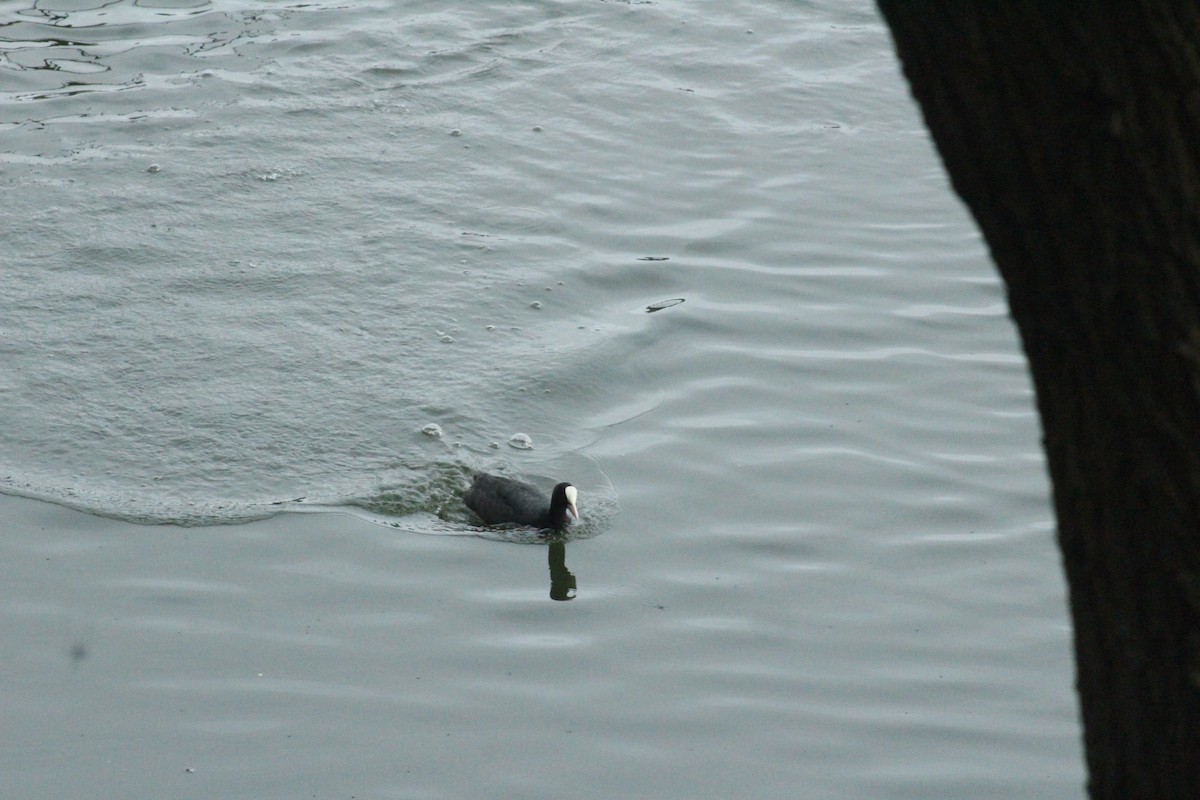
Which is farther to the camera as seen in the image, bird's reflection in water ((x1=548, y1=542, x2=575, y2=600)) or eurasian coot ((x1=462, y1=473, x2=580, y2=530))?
eurasian coot ((x1=462, y1=473, x2=580, y2=530))

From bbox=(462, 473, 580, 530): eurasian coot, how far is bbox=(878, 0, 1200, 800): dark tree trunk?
634cm

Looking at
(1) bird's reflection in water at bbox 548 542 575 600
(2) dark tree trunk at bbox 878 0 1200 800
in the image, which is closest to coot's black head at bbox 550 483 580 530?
(1) bird's reflection in water at bbox 548 542 575 600

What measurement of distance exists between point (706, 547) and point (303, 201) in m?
5.94

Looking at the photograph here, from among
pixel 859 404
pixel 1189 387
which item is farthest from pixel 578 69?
pixel 1189 387

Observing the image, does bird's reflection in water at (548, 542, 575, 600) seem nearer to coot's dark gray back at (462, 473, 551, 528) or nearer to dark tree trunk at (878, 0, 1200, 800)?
coot's dark gray back at (462, 473, 551, 528)

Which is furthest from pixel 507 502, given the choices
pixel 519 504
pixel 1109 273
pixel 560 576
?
pixel 1109 273

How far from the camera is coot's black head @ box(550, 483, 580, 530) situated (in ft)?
28.8

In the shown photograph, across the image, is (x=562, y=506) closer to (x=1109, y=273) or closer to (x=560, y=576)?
(x=560, y=576)

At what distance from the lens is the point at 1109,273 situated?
2.35 metres

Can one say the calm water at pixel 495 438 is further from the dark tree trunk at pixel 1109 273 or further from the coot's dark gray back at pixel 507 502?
the dark tree trunk at pixel 1109 273

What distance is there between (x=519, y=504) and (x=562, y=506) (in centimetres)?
27

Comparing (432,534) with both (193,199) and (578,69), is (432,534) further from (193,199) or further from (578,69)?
(578,69)

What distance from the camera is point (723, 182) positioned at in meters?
14.4

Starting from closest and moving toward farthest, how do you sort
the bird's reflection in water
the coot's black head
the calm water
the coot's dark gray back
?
the calm water → the bird's reflection in water → the coot's black head → the coot's dark gray back
